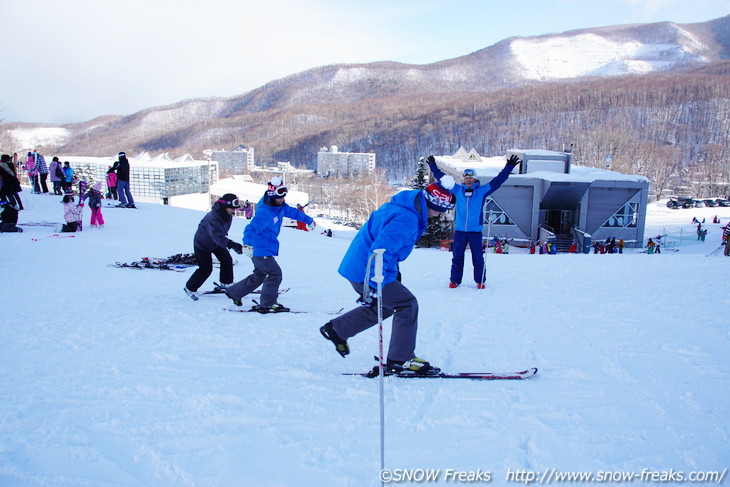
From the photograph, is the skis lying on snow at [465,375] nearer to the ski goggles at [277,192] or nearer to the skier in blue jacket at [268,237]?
the skier in blue jacket at [268,237]

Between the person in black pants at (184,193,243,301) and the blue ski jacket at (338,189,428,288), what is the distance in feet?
7.54

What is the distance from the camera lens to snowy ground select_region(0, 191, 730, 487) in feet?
7.81

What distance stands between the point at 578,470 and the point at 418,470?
0.76 m

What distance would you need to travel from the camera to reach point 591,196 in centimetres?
2831

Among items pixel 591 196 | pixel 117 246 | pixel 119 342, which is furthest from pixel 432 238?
pixel 119 342

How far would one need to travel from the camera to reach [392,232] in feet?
10.7

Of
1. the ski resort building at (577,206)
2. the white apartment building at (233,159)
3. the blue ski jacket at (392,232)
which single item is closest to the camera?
the blue ski jacket at (392,232)

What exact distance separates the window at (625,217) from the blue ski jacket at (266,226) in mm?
27511

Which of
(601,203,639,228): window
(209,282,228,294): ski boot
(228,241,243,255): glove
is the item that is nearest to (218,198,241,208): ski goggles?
(228,241,243,255): glove

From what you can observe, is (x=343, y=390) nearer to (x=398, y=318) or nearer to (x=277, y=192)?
(x=398, y=318)

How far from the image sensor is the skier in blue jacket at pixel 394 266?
3281 mm

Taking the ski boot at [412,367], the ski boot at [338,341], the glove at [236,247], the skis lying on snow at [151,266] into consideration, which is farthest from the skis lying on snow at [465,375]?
the skis lying on snow at [151,266]

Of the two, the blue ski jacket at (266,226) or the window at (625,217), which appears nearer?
the blue ski jacket at (266,226)

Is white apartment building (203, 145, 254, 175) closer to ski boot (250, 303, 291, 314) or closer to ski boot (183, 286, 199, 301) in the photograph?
ski boot (183, 286, 199, 301)
